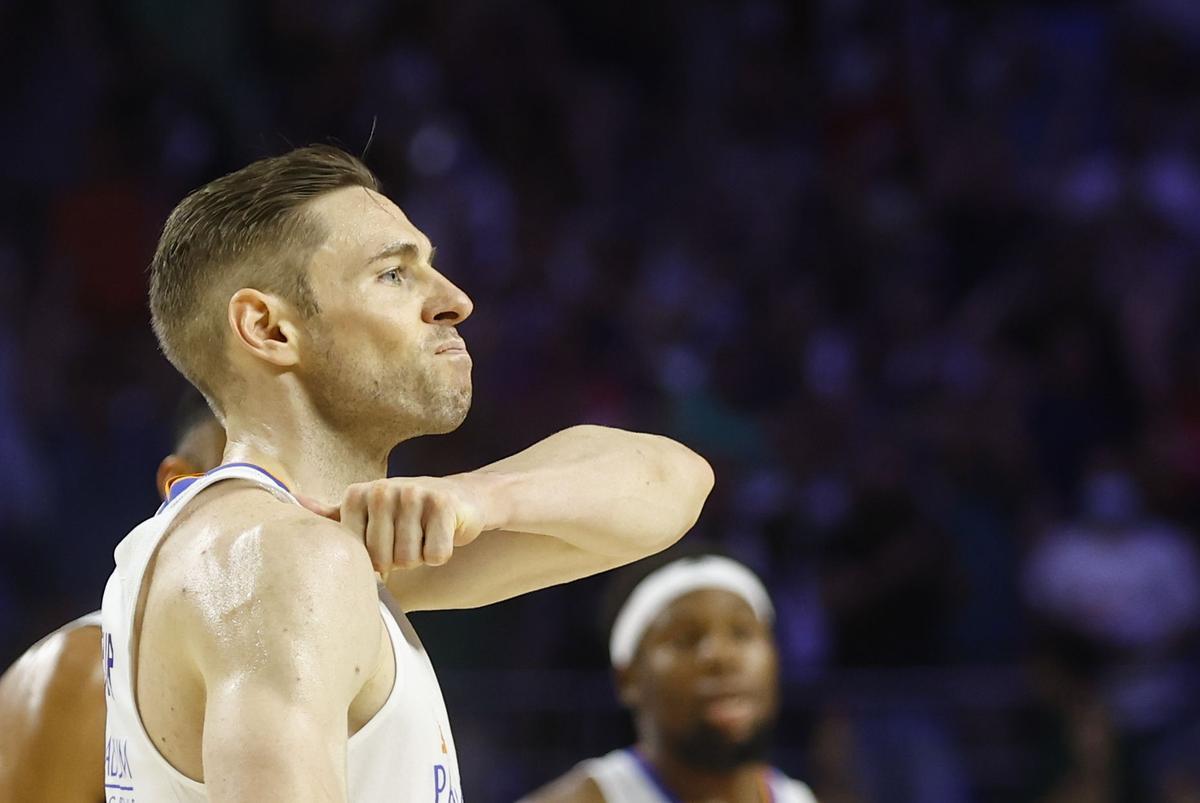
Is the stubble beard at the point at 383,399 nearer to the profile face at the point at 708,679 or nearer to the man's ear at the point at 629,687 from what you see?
the profile face at the point at 708,679

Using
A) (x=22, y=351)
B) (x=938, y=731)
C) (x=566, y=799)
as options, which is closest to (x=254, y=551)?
(x=566, y=799)

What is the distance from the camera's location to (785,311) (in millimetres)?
7785

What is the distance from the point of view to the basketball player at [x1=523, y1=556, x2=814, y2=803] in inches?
174

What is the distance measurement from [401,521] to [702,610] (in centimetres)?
263

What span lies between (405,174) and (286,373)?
19.9 feet

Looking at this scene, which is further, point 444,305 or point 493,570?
point 493,570

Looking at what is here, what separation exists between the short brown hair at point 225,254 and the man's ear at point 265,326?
20 millimetres

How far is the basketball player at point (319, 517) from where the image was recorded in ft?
6.23

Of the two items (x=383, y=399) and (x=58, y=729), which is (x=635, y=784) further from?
(x=383, y=399)

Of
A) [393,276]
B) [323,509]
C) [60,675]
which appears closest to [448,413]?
[393,276]

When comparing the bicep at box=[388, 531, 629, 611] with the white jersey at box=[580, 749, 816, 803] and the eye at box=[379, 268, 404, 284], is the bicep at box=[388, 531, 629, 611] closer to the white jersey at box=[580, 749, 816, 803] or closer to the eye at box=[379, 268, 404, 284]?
the eye at box=[379, 268, 404, 284]

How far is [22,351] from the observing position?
7258 millimetres

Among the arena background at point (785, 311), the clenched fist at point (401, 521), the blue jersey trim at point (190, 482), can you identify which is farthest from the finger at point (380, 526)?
the arena background at point (785, 311)

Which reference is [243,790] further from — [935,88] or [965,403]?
[935,88]
